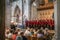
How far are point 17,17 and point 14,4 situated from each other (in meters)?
2.09

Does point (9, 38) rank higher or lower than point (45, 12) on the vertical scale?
lower

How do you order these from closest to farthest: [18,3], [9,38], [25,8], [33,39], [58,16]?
[58,16], [9,38], [33,39], [25,8], [18,3]

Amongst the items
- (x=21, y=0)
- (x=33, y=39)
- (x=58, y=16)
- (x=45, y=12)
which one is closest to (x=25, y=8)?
(x=21, y=0)

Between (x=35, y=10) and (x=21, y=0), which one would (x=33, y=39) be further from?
(x=21, y=0)

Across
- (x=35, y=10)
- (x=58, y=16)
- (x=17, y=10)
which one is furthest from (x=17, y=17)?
(x=58, y=16)

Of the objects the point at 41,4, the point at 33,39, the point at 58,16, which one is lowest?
the point at 33,39

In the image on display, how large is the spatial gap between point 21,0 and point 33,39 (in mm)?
16918

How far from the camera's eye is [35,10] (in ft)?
79.7

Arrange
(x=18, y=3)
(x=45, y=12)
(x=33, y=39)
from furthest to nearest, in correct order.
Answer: (x=18, y=3) → (x=45, y=12) → (x=33, y=39)

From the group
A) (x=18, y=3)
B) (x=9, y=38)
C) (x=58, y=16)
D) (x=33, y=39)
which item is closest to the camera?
(x=58, y=16)

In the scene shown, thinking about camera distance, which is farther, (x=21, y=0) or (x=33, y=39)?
(x=21, y=0)

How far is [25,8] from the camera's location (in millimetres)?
25438

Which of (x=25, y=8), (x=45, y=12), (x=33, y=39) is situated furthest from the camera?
(x=25, y=8)

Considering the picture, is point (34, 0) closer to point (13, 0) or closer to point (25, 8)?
point (25, 8)
